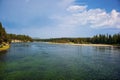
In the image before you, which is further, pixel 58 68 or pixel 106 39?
pixel 106 39

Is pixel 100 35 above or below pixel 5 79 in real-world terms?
above

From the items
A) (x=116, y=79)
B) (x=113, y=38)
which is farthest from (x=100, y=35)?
(x=116, y=79)

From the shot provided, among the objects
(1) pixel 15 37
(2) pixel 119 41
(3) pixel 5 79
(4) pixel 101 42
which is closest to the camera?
(3) pixel 5 79

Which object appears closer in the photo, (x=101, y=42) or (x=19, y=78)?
(x=19, y=78)

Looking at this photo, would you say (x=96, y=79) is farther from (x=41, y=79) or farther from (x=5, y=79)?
(x=5, y=79)

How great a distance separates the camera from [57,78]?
2139 centimetres

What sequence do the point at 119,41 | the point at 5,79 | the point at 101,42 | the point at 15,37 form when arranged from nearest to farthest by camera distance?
1. the point at 5,79
2. the point at 119,41
3. the point at 101,42
4. the point at 15,37

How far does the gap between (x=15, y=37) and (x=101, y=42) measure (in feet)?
365

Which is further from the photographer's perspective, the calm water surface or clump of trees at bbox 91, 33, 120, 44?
clump of trees at bbox 91, 33, 120, 44

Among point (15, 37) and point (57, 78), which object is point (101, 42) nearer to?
point (15, 37)

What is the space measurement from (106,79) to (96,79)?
1441 mm

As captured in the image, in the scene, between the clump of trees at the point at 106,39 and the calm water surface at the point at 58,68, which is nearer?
the calm water surface at the point at 58,68

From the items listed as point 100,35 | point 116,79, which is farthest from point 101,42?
point 116,79

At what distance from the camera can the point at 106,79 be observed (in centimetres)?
2144
